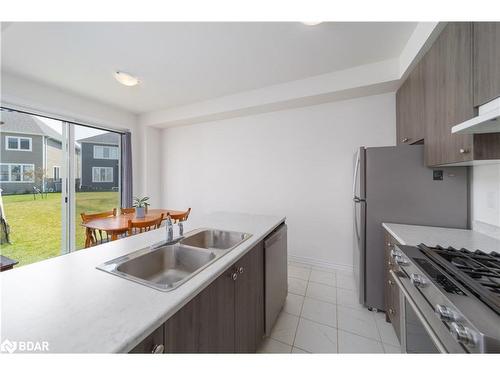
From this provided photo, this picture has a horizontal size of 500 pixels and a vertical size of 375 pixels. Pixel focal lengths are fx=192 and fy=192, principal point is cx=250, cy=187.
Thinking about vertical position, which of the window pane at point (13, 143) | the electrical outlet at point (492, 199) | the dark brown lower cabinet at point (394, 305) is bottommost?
the dark brown lower cabinet at point (394, 305)

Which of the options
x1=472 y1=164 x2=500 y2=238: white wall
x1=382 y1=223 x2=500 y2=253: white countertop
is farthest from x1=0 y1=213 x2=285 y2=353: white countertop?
x1=472 y1=164 x2=500 y2=238: white wall

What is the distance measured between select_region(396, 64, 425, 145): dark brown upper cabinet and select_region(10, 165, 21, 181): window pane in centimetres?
473

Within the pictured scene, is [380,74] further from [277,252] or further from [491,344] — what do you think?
[491,344]

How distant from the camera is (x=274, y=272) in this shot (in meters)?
1.61

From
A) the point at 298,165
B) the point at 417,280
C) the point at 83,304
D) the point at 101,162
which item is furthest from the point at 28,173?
the point at 417,280

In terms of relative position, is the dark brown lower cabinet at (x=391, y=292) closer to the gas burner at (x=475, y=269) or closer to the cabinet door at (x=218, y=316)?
the gas burner at (x=475, y=269)

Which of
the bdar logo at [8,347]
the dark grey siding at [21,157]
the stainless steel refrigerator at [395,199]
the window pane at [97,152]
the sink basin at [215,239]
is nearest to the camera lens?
the bdar logo at [8,347]

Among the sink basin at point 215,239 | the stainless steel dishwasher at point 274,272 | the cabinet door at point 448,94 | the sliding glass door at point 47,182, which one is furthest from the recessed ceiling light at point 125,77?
the cabinet door at point 448,94

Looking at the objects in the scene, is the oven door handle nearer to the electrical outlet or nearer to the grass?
the electrical outlet

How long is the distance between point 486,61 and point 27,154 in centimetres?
466

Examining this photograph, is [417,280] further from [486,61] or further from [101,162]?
[101,162]

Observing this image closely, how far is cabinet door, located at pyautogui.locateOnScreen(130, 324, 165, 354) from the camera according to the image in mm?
564

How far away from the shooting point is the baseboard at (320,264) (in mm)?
2659

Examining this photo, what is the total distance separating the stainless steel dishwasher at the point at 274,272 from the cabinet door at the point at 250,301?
65 mm
